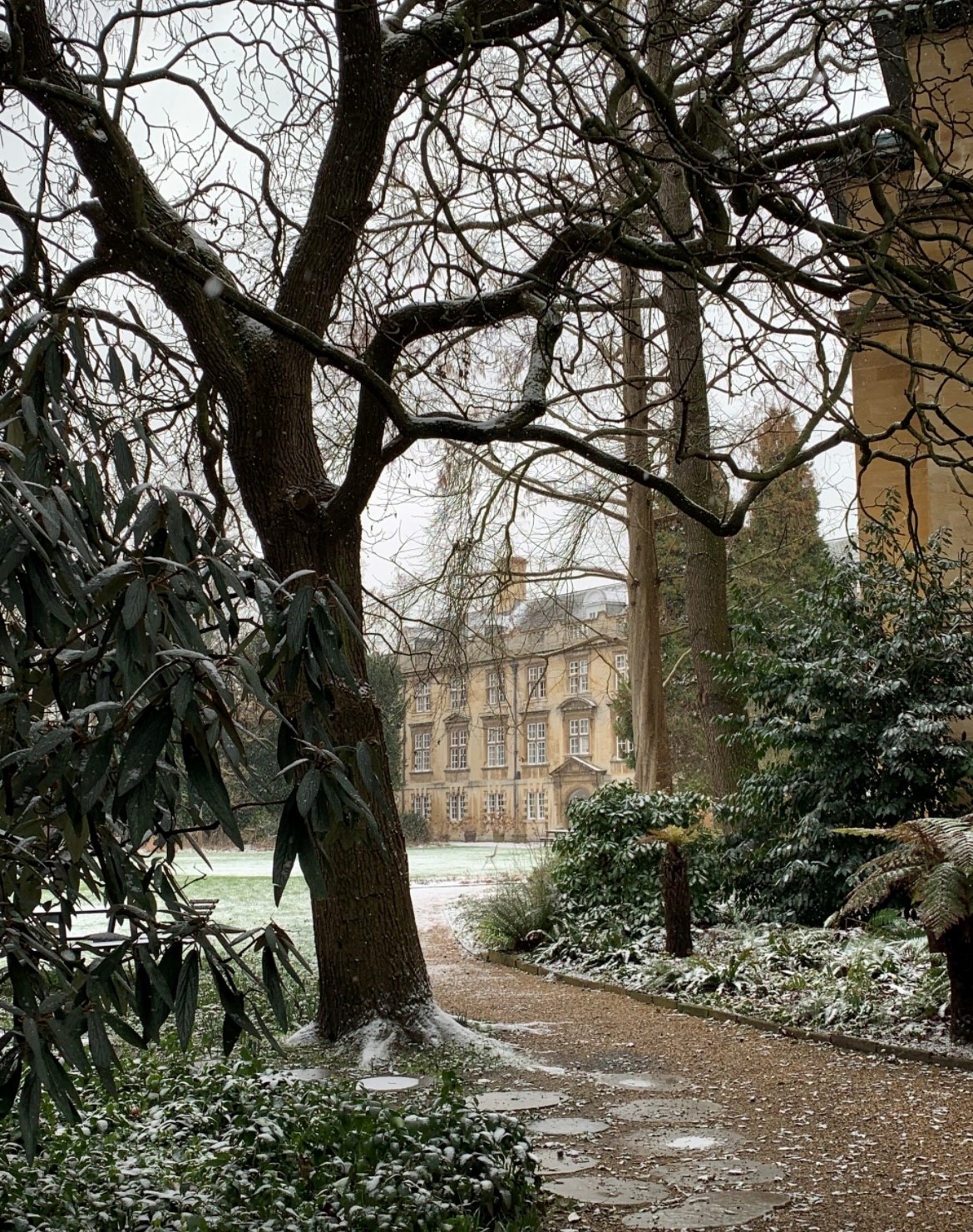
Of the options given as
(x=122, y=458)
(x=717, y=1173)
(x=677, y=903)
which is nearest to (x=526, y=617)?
(x=677, y=903)

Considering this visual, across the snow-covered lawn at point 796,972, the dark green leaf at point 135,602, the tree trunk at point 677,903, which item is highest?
the dark green leaf at point 135,602

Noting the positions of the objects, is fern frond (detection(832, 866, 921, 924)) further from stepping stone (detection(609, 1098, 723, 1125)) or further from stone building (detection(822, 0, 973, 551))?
stone building (detection(822, 0, 973, 551))

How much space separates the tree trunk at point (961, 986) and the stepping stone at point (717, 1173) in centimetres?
217

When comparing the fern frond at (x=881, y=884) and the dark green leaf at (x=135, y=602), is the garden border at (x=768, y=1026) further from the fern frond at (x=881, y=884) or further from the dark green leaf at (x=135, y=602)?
the dark green leaf at (x=135, y=602)

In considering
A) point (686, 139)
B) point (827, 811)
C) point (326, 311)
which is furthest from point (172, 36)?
point (827, 811)

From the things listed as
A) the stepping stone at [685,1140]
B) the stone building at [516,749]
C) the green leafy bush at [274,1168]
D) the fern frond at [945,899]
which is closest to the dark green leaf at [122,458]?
the green leafy bush at [274,1168]

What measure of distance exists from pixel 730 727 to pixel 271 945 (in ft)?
33.0

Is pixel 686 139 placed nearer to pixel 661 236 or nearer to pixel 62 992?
pixel 62 992

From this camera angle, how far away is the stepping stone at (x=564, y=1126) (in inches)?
205

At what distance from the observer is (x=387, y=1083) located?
5.80 m

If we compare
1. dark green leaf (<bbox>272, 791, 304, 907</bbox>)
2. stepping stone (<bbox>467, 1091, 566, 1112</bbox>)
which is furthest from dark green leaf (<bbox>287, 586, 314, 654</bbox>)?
stepping stone (<bbox>467, 1091, 566, 1112</bbox>)

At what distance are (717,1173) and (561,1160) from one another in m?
0.62

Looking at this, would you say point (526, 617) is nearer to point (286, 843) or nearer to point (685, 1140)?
point (685, 1140)

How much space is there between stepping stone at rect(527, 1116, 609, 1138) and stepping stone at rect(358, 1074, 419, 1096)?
0.71 meters
